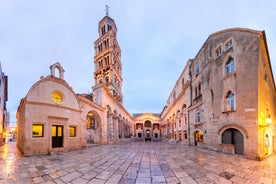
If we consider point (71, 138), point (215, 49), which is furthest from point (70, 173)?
point (215, 49)

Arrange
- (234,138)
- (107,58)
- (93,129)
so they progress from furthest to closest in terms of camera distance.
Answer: (107,58) < (93,129) < (234,138)

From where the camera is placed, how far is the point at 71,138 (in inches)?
547

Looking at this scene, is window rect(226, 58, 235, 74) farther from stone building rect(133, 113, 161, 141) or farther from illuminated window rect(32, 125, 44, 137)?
stone building rect(133, 113, 161, 141)

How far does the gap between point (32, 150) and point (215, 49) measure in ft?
63.2

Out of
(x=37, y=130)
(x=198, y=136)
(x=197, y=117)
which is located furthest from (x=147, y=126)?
(x=37, y=130)

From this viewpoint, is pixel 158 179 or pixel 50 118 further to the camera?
pixel 50 118

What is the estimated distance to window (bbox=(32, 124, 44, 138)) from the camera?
37.2 feet

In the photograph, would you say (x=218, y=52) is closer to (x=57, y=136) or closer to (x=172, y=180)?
(x=172, y=180)

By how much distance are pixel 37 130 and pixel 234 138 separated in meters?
16.4

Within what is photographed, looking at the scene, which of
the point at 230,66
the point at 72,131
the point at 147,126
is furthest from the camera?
the point at 147,126

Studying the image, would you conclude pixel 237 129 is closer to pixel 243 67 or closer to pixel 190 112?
pixel 243 67

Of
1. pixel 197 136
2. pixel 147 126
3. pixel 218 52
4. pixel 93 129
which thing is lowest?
pixel 147 126

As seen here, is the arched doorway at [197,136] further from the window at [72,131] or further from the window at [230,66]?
the window at [72,131]

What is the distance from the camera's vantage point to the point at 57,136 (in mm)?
12852
